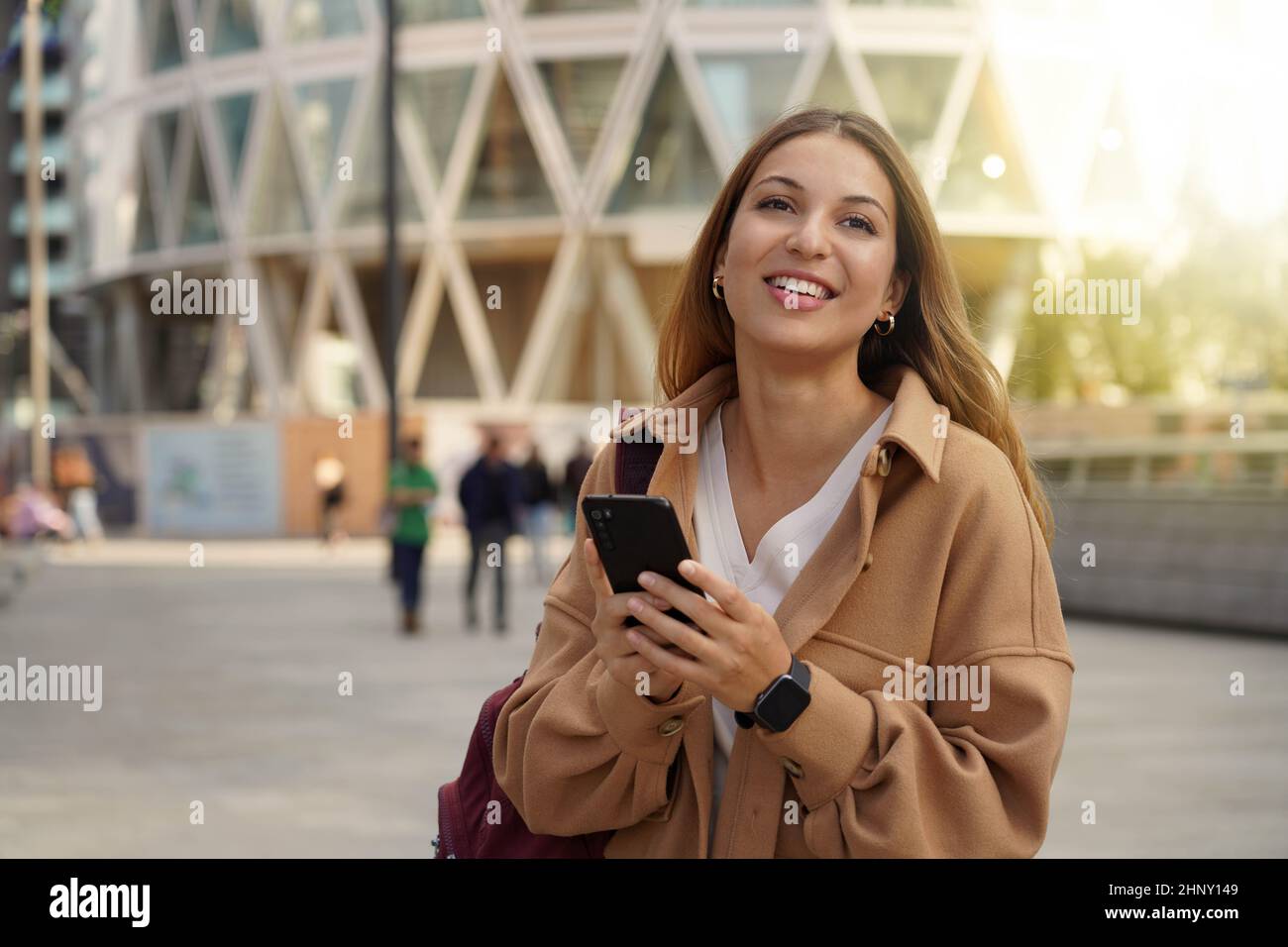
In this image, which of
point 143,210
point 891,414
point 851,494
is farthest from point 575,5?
point 851,494

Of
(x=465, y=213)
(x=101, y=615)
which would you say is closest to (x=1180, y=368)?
(x=465, y=213)

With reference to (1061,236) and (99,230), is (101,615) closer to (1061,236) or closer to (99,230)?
(1061,236)

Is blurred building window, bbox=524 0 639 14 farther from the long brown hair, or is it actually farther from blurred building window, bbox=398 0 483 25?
the long brown hair

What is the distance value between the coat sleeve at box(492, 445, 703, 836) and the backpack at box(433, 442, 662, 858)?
41mm

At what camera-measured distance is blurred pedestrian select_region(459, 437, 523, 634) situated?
15266 mm

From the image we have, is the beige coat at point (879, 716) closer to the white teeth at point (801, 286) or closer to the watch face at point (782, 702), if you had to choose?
the watch face at point (782, 702)

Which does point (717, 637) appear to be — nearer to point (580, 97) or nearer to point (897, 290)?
point (897, 290)

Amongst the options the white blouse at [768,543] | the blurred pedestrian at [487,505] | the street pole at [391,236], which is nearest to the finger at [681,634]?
the white blouse at [768,543]

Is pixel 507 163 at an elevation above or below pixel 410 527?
above

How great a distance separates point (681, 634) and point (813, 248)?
24.4 inches

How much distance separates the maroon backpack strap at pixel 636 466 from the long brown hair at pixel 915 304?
0.29 m

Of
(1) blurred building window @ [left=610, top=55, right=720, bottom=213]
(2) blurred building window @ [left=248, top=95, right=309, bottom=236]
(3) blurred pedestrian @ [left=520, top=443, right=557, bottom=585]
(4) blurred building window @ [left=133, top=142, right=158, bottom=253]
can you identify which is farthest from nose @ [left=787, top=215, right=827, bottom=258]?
(4) blurred building window @ [left=133, top=142, right=158, bottom=253]

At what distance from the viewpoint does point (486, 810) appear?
2.44m
